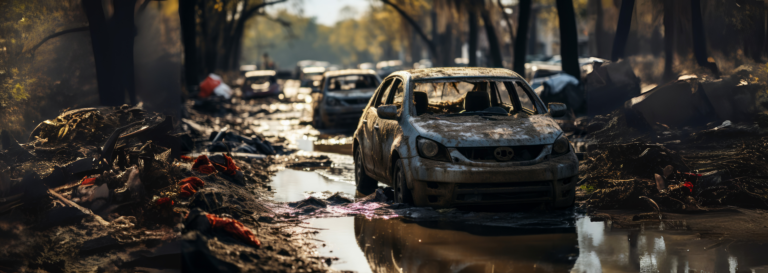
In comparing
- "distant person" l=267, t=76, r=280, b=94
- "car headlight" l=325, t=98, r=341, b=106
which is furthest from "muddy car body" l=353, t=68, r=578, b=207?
"distant person" l=267, t=76, r=280, b=94

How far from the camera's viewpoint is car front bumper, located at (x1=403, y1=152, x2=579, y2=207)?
6.30m

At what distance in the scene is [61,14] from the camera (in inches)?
365

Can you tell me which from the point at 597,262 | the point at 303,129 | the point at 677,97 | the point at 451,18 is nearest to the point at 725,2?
the point at 677,97

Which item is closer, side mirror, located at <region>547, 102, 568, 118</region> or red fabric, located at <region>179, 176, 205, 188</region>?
side mirror, located at <region>547, 102, 568, 118</region>

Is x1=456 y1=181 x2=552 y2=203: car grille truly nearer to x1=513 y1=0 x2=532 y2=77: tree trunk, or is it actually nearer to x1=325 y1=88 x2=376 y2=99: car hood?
x1=325 y1=88 x2=376 y2=99: car hood

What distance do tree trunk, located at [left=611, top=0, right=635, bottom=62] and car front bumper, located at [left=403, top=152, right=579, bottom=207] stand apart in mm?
5587

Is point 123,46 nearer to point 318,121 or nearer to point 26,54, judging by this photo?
point 26,54

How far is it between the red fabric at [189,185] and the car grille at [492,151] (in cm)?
260

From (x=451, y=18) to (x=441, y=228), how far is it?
21.2 meters

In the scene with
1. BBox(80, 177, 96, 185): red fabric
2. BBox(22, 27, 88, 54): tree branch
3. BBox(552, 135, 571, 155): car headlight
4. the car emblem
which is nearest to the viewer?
the car emblem

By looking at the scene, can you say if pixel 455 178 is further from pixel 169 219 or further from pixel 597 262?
pixel 169 219

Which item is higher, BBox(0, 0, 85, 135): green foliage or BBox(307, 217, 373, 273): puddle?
BBox(0, 0, 85, 135): green foliage

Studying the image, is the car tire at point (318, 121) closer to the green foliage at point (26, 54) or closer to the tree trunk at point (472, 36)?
the green foliage at point (26, 54)

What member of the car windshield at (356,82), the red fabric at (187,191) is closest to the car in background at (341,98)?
the car windshield at (356,82)
